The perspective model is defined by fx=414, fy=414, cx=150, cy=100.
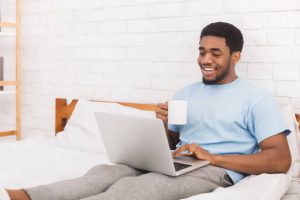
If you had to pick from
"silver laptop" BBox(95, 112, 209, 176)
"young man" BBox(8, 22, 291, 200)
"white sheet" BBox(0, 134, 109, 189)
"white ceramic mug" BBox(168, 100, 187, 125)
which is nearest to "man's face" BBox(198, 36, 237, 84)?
"young man" BBox(8, 22, 291, 200)

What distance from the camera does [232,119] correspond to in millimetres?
1604

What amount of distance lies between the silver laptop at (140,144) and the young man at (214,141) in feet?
0.11

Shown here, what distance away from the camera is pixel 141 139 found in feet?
4.42

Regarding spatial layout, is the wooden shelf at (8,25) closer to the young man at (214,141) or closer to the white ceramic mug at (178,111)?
the young man at (214,141)

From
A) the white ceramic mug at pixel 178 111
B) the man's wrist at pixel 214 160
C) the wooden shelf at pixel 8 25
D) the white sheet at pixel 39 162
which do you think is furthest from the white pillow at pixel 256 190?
the wooden shelf at pixel 8 25

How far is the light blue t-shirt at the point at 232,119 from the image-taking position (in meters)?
1.53

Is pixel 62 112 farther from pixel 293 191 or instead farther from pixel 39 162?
pixel 293 191

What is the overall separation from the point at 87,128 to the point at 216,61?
85 centimetres

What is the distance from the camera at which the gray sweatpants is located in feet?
3.88

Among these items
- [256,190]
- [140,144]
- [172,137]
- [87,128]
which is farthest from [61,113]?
[256,190]

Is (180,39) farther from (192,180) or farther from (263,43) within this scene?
(192,180)

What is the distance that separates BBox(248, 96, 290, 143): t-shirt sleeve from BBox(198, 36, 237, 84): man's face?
0.68 feet

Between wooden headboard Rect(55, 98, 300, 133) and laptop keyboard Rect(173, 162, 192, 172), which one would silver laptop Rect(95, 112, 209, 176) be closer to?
laptop keyboard Rect(173, 162, 192, 172)

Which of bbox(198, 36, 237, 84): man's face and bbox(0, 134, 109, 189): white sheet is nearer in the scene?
bbox(0, 134, 109, 189): white sheet
